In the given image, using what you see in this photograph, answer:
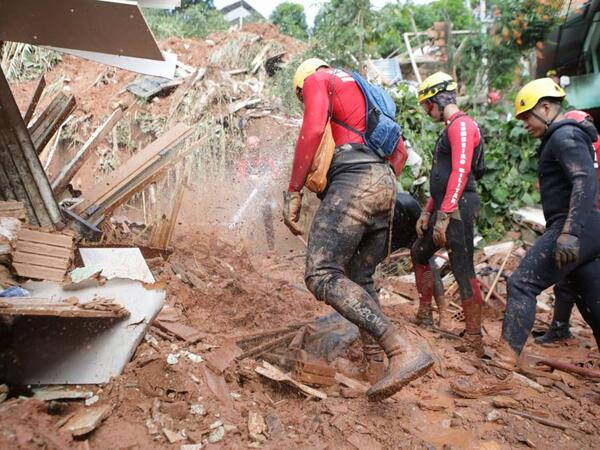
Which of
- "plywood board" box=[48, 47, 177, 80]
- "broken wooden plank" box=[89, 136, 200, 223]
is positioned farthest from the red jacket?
"broken wooden plank" box=[89, 136, 200, 223]

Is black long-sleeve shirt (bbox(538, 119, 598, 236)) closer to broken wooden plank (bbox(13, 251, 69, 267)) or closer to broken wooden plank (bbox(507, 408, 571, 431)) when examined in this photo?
broken wooden plank (bbox(507, 408, 571, 431))

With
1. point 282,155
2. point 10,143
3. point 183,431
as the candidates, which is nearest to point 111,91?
point 282,155

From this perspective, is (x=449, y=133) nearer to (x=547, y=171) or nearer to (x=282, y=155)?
(x=547, y=171)

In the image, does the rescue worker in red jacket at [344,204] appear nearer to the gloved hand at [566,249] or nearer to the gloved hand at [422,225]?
the gloved hand at [566,249]

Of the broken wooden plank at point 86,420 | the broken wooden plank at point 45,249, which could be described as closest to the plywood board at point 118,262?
the broken wooden plank at point 45,249

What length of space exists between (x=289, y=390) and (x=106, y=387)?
112 centimetres

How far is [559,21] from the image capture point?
41.5 feet

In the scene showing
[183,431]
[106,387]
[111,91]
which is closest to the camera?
[183,431]

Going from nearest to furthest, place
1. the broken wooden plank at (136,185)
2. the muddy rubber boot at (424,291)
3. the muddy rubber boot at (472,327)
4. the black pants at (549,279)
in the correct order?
the black pants at (549,279) → the muddy rubber boot at (472,327) → the muddy rubber boot at (424,291) → the broken wooden plank at (136,185)

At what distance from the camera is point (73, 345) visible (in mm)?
2934

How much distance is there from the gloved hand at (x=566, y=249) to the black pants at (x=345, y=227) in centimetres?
119

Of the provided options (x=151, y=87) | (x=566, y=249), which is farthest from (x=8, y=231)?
(x=151, y=87)

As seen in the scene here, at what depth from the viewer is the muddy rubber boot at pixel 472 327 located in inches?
169

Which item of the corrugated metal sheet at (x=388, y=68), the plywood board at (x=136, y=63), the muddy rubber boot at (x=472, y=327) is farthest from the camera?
the corrugated metal sheet at (x=388, y=68)
